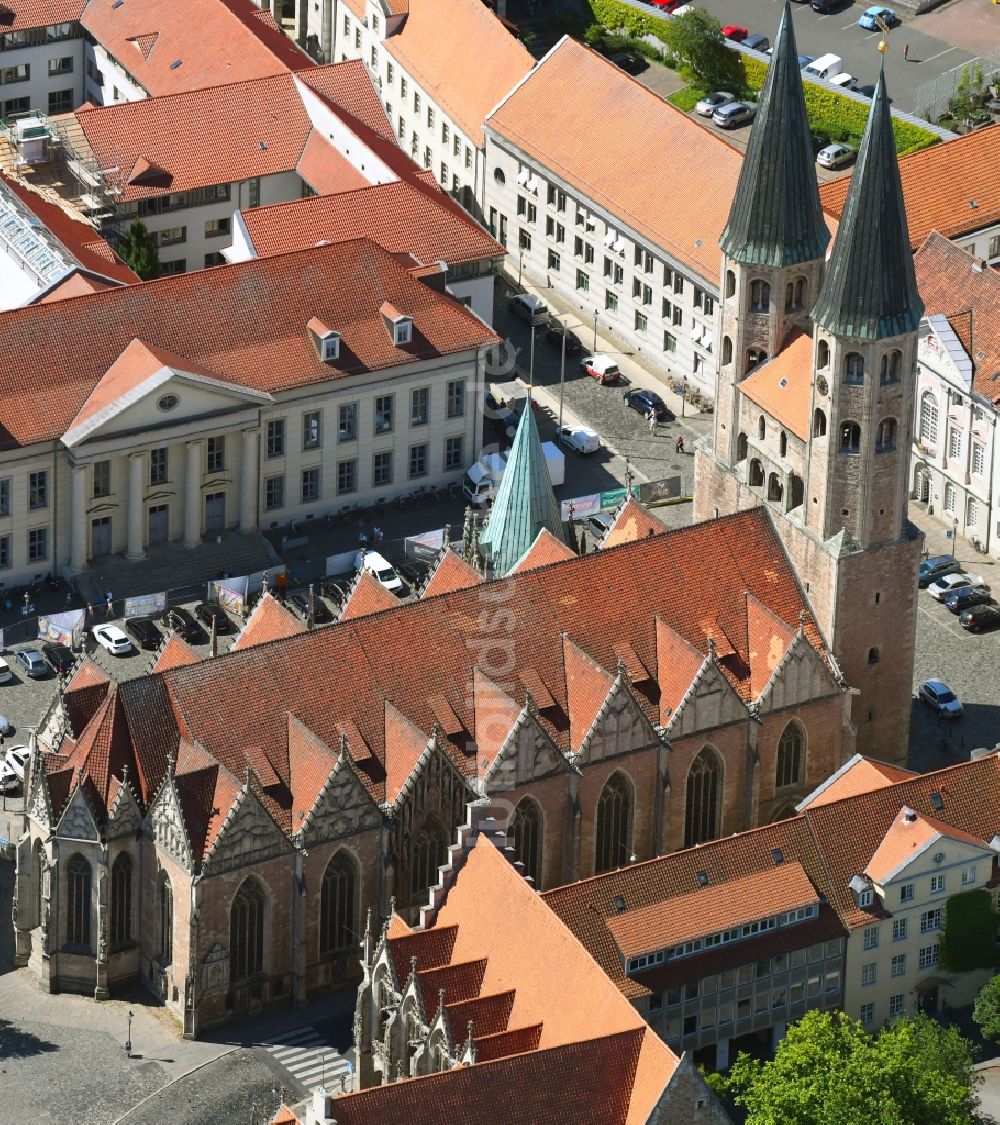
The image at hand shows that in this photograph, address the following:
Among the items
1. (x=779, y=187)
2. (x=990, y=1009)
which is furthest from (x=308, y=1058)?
(x=779, y=187)

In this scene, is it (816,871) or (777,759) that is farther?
(777,759)

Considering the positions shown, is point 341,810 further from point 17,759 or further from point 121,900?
point 17,759

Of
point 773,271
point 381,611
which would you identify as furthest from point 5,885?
point 773,271

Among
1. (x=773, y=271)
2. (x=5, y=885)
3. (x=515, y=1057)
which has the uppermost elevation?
(x=773, y=271)

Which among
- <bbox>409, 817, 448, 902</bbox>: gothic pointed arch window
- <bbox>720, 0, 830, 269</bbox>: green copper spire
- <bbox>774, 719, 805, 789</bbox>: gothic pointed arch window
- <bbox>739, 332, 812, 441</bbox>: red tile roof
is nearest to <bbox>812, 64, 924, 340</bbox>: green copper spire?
<bbox>720, 0, 830, 269</bbox>: green copper spire

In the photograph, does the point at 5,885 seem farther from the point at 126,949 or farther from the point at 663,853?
the point at 663,853

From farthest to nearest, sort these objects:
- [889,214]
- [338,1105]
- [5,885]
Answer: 1. [5,885]
2. [889,214]
3. [338,1105]

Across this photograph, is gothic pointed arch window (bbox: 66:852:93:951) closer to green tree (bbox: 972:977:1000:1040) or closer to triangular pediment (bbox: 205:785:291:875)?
triangular pediment (bbox: 205:785:291:875)
